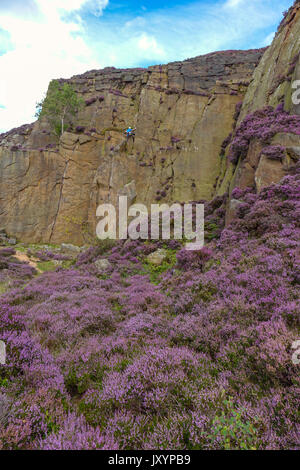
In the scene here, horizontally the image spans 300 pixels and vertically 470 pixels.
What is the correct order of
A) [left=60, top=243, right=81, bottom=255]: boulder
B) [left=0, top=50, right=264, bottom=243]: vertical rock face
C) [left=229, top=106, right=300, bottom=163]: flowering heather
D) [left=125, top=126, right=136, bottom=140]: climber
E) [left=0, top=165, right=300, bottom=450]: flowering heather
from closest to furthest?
1. [left=0, top=165, right=300, bottom=450]: flowering heather
2. [left=229, top=106, right=300, bottom=163]: flowering heather
3. [left=60, top=243, right=81, bottom=255]: boulder
4. [left=0, top=50, right=264, bottom=243]: vertical rock face
5. [left=125, top=126, right=136, bottom=140]: climber

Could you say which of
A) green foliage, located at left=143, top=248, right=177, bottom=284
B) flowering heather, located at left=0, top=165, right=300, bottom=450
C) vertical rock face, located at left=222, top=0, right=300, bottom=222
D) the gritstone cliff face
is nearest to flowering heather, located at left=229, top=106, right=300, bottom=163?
vertical rock face, located at left=222, top=0, right=300, bottom=222

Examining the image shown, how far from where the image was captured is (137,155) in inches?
1151

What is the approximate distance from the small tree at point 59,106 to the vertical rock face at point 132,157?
2364 millimetres

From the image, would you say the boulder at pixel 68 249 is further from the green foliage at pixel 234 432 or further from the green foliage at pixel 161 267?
the green foliage at pixel 234 432

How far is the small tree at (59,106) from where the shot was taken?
32219mm

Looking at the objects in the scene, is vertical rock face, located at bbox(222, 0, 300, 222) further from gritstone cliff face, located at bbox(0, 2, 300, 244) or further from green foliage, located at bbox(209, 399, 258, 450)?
green foliage, located at bbox(209, 399, 258, 450)

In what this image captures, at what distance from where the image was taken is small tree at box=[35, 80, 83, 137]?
106 feet

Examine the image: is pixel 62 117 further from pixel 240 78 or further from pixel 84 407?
pixel 84 407

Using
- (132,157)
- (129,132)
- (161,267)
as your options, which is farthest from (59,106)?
(161,267)

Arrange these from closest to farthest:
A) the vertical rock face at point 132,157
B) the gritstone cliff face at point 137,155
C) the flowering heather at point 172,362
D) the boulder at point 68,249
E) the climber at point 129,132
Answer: the flowering heather at point 172,362 → the boulder at point 68,249 → the gritstone cliff face at point 137,155 → the vertical rock face at point 132,157 → the climber at point 129,132

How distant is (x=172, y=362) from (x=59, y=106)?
39095mm

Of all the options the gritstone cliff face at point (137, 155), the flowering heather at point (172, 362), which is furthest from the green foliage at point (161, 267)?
the gritstone cliff face at point (137, 155)

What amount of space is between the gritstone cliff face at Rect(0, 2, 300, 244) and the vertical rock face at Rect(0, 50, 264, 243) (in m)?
0.12
